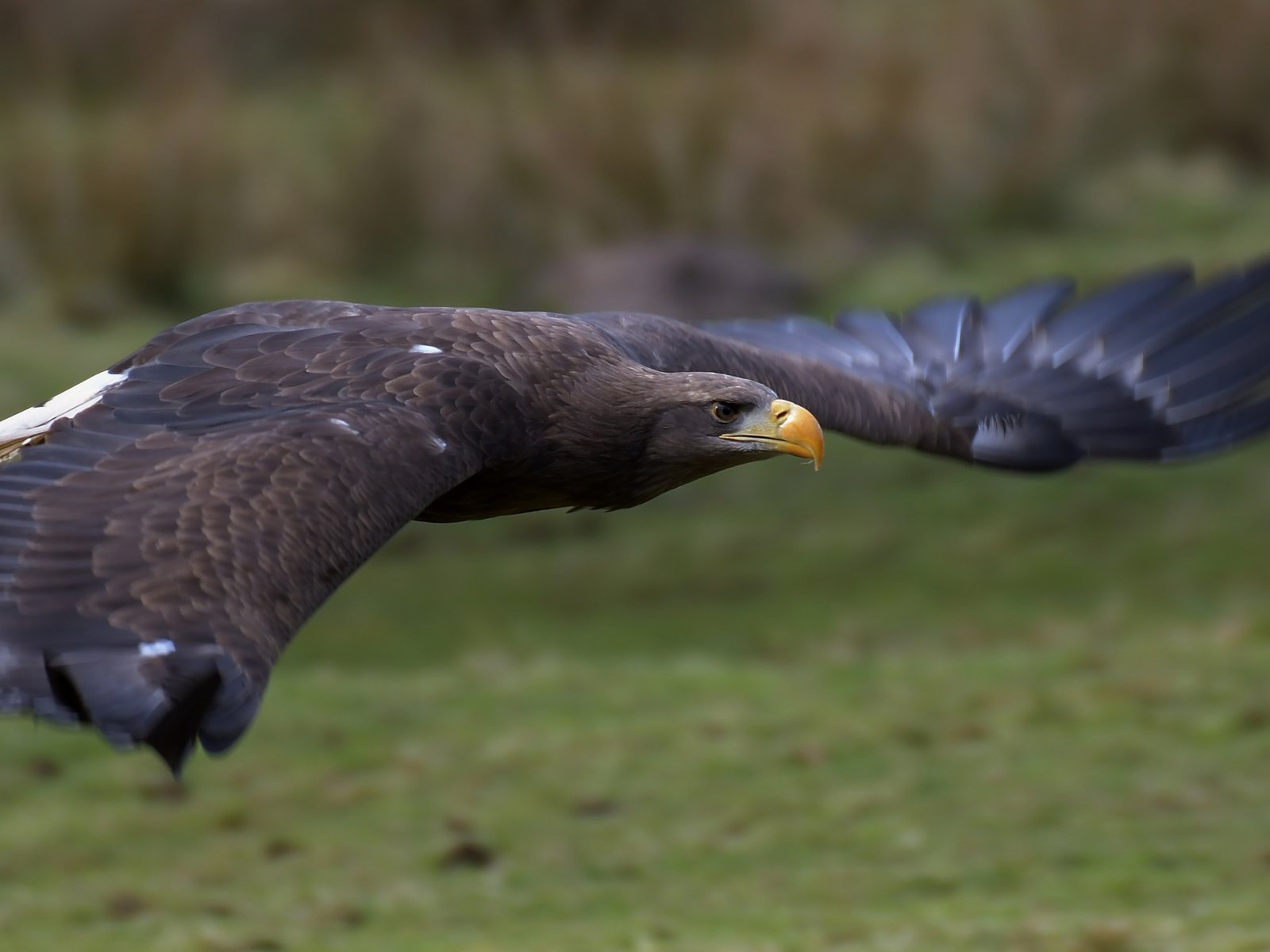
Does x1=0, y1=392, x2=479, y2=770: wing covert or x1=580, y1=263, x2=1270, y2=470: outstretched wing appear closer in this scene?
x1=0, y1=392, x2=479, y2=770: wing covert

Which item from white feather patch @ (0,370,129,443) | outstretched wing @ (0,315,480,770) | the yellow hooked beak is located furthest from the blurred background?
outstretched wing @ (0,315,480,770)

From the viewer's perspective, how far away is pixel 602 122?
1864 centimetres

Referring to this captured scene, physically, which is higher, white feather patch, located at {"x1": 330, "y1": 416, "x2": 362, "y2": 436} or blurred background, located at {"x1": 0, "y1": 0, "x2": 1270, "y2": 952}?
white feather patch, located at {"x1": 330, "y1": 416, "x2": 362, "y2": 436}

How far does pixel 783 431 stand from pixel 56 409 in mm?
2261

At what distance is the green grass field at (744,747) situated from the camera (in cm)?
804

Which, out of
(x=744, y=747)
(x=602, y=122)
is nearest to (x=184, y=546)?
(x=744, y=747)

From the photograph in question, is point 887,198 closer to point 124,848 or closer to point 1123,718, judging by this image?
point 1123,718

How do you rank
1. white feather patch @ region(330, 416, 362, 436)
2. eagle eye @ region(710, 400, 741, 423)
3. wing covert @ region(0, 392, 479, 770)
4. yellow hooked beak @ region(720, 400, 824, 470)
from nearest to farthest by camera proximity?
wing covert @ region(0, 392, 479, 770) → white feather patch @ region(330, 416, 362, 436) → yellow hooked beak @ region(720, 400, 824, 470) → eagle eye @ region(710, 400, 741, 423)

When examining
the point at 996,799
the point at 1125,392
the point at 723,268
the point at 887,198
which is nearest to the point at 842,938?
the point at 996,799

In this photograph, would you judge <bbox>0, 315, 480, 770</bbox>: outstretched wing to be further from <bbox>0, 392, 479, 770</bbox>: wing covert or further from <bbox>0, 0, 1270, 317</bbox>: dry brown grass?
<bbox>0, 0, 1270, 317</bbox>: dry brown grass

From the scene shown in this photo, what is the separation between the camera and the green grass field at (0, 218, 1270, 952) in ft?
26.4

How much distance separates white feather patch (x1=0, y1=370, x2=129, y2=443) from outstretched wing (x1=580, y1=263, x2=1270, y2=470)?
1796 millimetres

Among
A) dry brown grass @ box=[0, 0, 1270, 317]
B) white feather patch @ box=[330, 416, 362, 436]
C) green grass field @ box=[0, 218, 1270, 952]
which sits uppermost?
white feather patch @ box=[330, 416, 362, 436]

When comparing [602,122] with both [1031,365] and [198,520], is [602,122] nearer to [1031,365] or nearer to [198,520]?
[1031,365]
